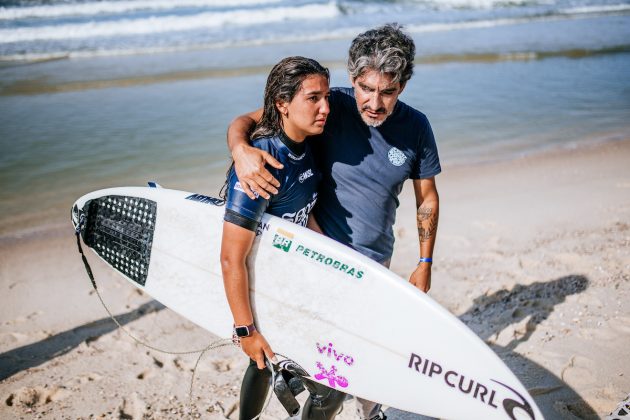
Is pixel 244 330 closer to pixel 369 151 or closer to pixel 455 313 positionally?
pixel 369 151

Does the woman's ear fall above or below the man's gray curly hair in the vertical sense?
below

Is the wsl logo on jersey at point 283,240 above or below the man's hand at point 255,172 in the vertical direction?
below

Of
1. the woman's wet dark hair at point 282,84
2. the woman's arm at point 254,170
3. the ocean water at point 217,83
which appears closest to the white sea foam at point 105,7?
the ocean water at point 217,83

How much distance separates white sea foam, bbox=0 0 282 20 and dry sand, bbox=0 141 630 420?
2177 centimetres

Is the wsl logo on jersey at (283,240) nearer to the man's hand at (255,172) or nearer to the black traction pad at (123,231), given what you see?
the man's hand at (255,172)

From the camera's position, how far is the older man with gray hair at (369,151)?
6.96ft

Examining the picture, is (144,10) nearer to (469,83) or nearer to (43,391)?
(469,83)

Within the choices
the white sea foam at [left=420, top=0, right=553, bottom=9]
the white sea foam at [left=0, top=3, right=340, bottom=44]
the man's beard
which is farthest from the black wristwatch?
the white sea foam at [left=420, top=0, right=553, bottom=9]

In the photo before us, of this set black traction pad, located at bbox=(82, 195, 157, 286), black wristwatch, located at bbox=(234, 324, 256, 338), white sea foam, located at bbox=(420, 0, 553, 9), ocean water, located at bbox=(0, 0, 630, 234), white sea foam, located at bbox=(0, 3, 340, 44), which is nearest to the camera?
black wristwatch, located at bbox=(234, 324, 256, 338)

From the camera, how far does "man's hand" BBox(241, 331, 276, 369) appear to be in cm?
214

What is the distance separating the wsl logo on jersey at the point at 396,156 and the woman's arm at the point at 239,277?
0.78 meters

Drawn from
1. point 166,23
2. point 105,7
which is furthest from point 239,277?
point 105,7

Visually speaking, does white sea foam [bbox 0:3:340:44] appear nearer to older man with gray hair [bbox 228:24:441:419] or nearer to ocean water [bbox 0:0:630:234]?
ocean water [bbox 0:0:630:234]

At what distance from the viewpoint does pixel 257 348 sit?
7.09 ft
